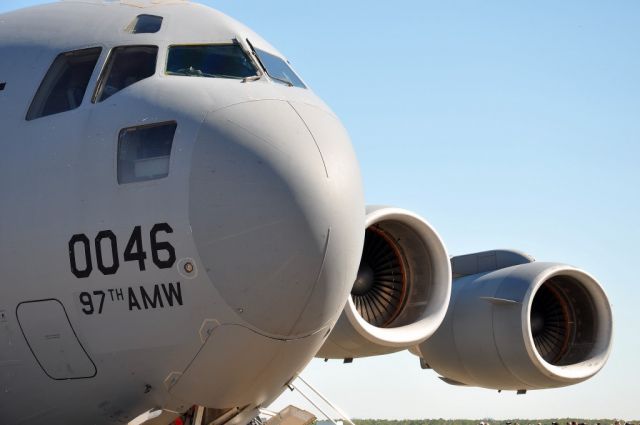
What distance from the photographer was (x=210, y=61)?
26.0 feet

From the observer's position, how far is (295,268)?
6742 mm

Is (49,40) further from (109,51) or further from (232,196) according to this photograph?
(232,196)

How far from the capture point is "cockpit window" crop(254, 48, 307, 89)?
26.9 ft

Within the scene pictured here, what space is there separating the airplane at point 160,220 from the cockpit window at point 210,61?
0.05ft

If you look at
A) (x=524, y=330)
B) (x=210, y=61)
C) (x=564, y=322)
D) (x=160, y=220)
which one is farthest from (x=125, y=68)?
(x=564, y=322)

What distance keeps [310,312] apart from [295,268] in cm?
40

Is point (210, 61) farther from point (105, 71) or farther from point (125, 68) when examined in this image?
point (105, 71)

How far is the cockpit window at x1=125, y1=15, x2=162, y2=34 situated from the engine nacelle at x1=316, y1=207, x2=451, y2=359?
4003mm

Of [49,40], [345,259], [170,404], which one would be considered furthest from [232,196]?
[49,40]

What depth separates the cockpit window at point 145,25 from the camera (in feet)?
26.1

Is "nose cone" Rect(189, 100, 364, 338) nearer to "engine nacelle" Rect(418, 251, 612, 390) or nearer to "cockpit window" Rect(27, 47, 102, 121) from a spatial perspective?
"cockpit window" Rect(27, 47, 102, 121)

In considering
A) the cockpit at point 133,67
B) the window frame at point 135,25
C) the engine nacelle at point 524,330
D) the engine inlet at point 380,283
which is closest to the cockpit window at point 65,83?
the cockpit at point 133,67

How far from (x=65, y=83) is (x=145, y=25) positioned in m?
0.83

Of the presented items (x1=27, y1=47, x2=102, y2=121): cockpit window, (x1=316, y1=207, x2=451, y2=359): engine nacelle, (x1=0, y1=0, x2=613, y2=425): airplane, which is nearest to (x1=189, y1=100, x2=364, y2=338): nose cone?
(x1=0, y1=0, x2=613, y2=425): airplane
